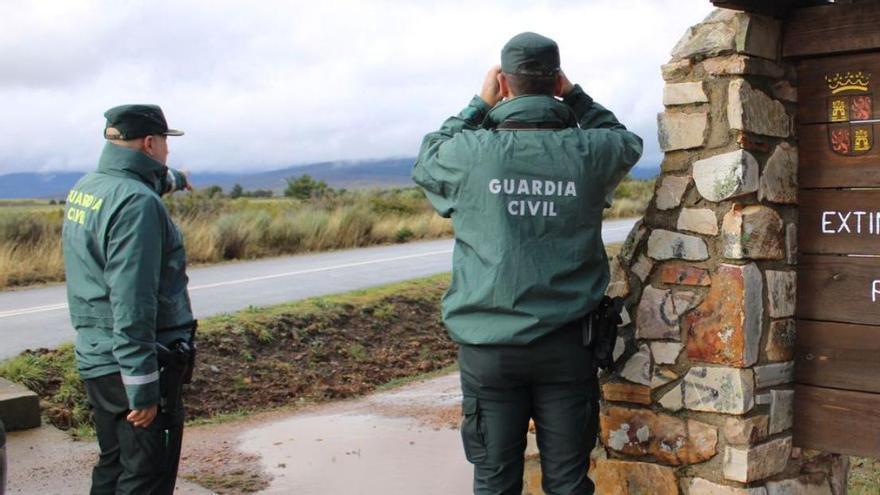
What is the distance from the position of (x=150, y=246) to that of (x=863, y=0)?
9.79 ft

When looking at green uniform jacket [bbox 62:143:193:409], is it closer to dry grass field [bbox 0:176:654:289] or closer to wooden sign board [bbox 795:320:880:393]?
wooden sign board [bbox 795:320:880:393]

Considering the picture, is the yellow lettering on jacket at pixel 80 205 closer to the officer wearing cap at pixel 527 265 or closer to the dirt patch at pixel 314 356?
the officer wearing cap at pixel 527 265

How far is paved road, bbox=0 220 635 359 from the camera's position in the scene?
1060 cm

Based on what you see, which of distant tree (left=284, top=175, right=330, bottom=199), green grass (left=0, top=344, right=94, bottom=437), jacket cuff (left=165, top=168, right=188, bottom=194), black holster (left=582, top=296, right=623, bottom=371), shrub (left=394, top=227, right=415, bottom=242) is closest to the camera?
black holster (left=582, top=296, right=623, bottom=371)

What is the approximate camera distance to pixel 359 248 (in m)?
21.3

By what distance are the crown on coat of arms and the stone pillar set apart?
18cm

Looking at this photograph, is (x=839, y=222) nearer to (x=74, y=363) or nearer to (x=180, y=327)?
(x=180, y=327)

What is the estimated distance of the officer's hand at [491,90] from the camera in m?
4.08

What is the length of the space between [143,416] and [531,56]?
2074 mm

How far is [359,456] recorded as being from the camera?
21.6 feet

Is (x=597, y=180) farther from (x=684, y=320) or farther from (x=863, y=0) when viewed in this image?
(x=863, y=0)

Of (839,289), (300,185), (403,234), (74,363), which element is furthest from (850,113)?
(300,185)

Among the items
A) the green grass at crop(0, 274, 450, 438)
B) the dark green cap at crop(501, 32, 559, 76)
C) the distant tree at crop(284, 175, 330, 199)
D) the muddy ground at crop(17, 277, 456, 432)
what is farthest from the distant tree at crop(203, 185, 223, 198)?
the dark green cap at crop(501, 32, 559, 76)

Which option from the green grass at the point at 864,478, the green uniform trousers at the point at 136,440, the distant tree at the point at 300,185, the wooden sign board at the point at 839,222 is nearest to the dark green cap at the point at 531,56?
the wooden sign board at the point at 839,222
